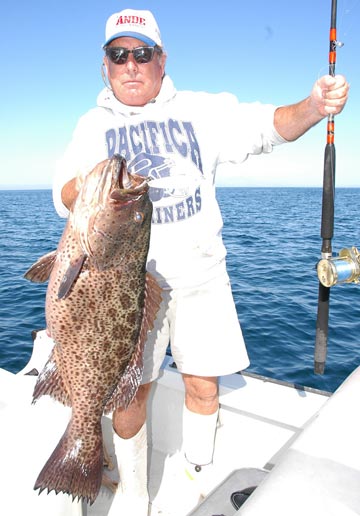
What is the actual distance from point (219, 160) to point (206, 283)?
0.94 m

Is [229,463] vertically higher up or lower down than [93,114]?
lower down

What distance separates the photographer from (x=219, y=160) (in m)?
3.42

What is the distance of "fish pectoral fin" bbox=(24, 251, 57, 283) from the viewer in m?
2.61

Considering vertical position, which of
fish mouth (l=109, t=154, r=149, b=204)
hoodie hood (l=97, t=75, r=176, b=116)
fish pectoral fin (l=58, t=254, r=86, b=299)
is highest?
hoodie hood (l=97, t=75, r=176, b=116)

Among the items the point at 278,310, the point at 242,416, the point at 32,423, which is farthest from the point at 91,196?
the point at 278,310

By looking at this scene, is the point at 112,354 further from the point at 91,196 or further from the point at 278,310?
the point at 278,310

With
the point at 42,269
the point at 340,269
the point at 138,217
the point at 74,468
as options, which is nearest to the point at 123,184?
the point at 138,217

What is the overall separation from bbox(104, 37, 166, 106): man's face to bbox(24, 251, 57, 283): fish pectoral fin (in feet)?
4.27

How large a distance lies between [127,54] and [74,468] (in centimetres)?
269

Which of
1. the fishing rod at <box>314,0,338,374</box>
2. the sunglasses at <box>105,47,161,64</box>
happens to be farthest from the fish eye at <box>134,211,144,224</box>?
the fishing rod at <box>314,0,338,374</box>

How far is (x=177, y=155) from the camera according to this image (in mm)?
3223

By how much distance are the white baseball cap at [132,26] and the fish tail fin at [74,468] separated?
8.50 ft

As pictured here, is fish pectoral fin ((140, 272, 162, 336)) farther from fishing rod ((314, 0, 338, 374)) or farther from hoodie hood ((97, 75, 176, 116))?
fishing rod ((314, 0, 338, 374))

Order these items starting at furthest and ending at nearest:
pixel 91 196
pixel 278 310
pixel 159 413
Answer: pixel 278 310
pixel 159 413
pixel 91 196
